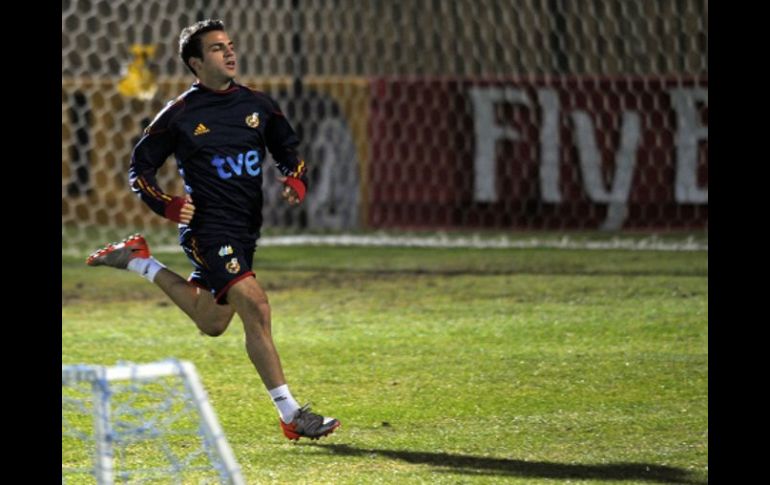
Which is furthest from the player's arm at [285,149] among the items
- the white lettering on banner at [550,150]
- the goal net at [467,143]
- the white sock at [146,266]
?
the white lettering on banner at [550,150]

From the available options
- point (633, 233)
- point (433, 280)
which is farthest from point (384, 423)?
point (633, 233)

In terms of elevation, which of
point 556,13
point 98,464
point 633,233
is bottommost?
point 633,233

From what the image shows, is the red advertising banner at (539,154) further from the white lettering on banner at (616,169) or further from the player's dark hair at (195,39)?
the player's dark hair at (195,39)

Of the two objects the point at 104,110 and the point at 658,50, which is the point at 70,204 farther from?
the point at 658,50

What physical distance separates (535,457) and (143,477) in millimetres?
1348

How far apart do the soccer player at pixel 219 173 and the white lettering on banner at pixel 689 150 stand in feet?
23.9

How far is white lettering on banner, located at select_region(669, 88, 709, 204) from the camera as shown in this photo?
→ 509 inches

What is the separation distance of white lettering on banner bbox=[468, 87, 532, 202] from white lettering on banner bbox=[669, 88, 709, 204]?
50.8 inches

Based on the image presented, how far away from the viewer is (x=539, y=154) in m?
13.2

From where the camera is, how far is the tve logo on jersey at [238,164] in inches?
237

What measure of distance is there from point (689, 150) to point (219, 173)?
25.1ft

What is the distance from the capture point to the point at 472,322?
8.65 metres

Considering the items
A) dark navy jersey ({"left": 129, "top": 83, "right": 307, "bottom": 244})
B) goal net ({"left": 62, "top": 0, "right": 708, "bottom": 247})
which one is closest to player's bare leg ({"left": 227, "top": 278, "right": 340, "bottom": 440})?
dark navy jersey ({"left": 129, "top": 83, "right": 307, "bottom": 244})

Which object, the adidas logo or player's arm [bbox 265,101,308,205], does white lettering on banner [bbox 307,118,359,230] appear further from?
the adidas logo
